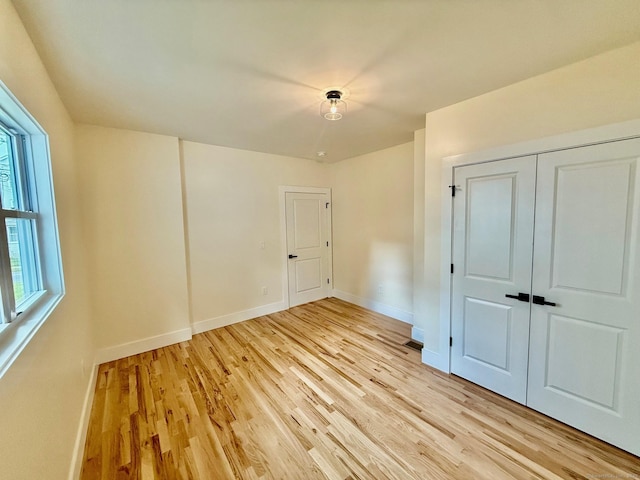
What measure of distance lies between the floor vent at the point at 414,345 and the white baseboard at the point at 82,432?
9.51 feet

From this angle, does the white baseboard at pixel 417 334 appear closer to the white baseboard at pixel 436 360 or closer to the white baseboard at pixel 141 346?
the white baseboard at pixel 436 360

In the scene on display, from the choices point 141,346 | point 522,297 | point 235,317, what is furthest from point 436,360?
point 141,346

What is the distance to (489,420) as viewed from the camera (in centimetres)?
188

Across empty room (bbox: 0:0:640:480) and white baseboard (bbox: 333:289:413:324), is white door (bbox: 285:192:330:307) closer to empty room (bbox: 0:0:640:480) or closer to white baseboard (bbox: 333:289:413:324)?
white baseboard (bbox: 333:289:413:324)

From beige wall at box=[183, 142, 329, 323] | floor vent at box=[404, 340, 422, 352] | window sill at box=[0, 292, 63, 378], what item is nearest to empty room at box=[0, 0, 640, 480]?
window sill at box=[0, 292, 63, 378]

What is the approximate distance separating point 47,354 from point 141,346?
190cm

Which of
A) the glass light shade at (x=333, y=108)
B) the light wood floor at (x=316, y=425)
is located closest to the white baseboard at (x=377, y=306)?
the light wood floor at (x=316, y=425)

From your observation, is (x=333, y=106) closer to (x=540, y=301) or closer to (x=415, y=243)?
(x=415, y=243)

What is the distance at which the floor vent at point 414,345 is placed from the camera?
9.58ft

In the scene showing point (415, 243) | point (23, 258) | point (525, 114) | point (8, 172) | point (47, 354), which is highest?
point (525, 114)

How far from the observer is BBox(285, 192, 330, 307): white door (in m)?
4.30

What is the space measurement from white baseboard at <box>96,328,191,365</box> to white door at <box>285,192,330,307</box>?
1722mm

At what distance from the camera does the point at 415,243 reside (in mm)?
3139

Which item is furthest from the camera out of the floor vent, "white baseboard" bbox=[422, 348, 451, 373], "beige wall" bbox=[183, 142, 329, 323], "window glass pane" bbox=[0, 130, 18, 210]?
"beige wall" bbox=[183, 142, 329, 323]
